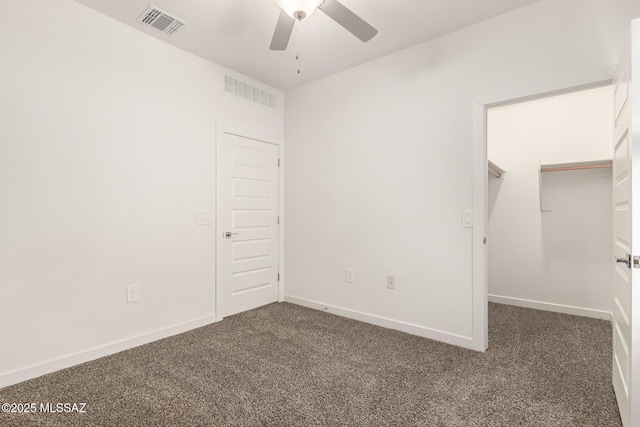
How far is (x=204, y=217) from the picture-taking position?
308cm

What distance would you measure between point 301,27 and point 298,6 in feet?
3.34

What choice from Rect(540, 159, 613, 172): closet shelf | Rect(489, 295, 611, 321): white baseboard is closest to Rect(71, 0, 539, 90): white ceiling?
Rect(540, 159, 613, 172): closet shelf

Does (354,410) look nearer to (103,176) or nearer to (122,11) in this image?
(103,176)

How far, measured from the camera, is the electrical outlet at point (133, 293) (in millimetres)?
2561

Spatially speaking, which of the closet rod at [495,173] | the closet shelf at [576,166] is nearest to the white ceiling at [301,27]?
the closet rod at [495,173]

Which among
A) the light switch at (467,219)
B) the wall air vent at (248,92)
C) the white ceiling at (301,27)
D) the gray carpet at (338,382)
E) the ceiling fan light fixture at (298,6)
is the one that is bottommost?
the gray carpet at (338,382)

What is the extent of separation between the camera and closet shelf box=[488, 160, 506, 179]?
342cm

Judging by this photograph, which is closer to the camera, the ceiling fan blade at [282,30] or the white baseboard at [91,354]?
the ceiling fan blade at [282,30]

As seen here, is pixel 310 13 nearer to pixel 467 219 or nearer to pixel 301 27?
pixel 301 27

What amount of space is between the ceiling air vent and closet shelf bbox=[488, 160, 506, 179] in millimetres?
3211

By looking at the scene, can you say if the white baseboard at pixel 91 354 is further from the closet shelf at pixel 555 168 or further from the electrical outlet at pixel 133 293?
the closet shelf at pixel 555 168

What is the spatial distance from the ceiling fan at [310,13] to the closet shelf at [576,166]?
270 centimetres

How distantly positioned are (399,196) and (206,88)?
2142 millimetres

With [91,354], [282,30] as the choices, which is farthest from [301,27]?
Result: [91,354]
